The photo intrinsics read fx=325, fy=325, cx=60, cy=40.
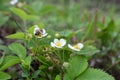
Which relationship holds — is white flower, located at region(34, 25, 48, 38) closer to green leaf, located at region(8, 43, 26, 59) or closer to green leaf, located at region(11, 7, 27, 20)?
green leaf, located at region(8, 43, 26, 59)

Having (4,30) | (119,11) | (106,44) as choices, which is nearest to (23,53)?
(106,44)

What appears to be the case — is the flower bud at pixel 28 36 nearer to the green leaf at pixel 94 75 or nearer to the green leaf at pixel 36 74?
the green leaf at pixel 36 74

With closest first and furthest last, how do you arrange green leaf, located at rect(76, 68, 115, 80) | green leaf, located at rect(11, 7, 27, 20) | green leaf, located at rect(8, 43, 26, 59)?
green leaf, located at rect(76, 68, 115, 80) < green leaf, located at rect(8, 43, 26, 59) < green leaf, located at rect(11, 7, 27, 20)

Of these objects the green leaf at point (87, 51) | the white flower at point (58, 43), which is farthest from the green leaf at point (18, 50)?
the green leaf at point (87, 51)

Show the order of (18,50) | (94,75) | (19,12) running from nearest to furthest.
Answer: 1. (94,75)
2. (18,50)
3. (19,12)

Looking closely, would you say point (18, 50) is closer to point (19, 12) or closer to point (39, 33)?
point (39, 33)

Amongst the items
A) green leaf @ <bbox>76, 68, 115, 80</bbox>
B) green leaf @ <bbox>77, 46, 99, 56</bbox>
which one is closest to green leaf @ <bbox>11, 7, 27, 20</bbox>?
green leaf @ <bbox>77, 46, 99, 56</bbox>

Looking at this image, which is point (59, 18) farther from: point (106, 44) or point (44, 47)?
point (44, 47)

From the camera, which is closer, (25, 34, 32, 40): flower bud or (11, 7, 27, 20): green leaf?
(25, 34, 32, 40): flower bud

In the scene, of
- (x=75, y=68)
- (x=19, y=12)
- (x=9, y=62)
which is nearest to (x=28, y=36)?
(x=9, y=62)
